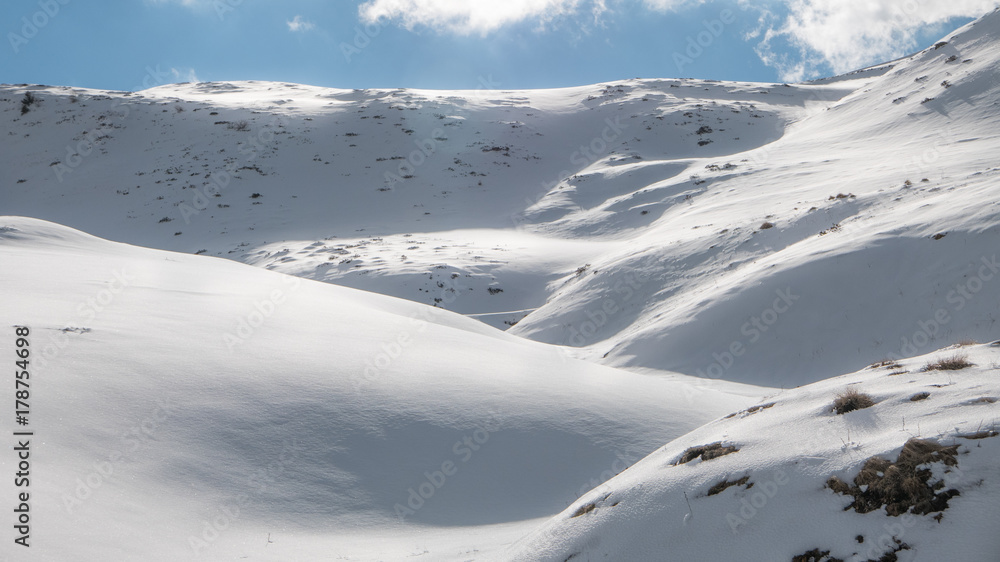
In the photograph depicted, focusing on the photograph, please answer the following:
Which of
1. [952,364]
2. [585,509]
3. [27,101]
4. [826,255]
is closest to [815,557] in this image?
[585,509]

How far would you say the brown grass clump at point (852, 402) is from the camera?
12.9ft

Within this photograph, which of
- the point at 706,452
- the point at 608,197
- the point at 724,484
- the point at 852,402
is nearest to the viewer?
the point at 724,484

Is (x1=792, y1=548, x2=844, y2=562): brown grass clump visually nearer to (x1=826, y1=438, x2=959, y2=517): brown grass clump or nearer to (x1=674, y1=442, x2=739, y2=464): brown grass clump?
(x1=826, y1=438, x2=959, y2=517): brown grass clump

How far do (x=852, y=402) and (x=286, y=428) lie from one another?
16.2 feet

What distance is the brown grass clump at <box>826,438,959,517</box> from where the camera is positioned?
118 inches

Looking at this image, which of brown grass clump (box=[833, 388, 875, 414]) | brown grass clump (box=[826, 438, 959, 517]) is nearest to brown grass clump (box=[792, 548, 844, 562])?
brown grass clump (box=[826, 438, 959, 517])

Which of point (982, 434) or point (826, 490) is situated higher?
point (982, 434)

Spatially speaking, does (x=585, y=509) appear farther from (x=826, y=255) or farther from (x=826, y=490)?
(x=826, y=255)

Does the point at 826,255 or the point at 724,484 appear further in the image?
the point at 826,255

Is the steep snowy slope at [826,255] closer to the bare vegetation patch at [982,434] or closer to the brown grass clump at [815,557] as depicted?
the bare vegetation patch at [982,434]

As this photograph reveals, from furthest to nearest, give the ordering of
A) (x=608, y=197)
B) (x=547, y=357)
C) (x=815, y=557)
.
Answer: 1. (x=608, y=197)
2. (x=547, y=357)
3. (x=815, y=557)

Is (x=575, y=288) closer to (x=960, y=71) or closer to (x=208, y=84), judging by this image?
(x=960, y=71)

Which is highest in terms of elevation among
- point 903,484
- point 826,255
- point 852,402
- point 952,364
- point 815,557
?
point 826,255

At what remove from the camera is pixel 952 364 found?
433 cm
